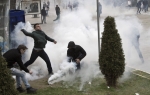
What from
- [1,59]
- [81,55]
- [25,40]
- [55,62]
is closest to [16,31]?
[25,40]

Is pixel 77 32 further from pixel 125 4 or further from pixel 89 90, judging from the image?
pixel 125 4

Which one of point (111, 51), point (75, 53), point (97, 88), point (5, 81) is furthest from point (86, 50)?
point (5, 81)

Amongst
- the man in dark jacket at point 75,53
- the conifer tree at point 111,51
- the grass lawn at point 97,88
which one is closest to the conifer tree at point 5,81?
the grass lawn at point 97,88

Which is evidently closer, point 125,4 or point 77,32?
point 77,32

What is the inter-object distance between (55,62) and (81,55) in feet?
5.35

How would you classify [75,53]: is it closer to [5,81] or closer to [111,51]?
[111,51]

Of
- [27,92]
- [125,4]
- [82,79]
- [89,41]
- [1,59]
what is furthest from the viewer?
[125,4]

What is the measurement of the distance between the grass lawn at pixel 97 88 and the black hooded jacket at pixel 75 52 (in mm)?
783

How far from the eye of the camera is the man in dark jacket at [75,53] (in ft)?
25.9

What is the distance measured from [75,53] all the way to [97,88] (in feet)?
4.47

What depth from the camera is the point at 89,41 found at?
A: 36.2ft

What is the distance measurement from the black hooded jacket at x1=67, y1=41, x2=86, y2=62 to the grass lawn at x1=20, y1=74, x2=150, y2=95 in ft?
2.57

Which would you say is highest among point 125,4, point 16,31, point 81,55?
point 125,4

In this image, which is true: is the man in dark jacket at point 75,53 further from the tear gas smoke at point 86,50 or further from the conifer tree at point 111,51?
the conifer tree at point 111,51
